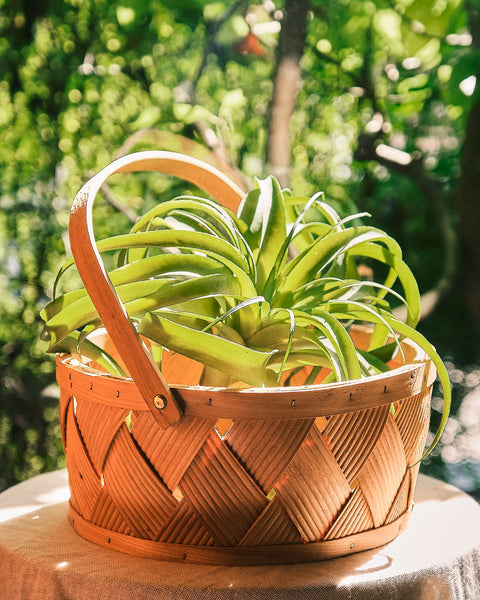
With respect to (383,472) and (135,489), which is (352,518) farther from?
Result: (135,489)

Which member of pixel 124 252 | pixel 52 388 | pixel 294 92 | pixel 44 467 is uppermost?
pixel 294 92

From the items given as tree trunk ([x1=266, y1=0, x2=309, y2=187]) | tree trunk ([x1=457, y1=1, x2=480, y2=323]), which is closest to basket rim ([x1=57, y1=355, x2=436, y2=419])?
tree trunk ([x1=266, y1=0, x2=309, y2=187])

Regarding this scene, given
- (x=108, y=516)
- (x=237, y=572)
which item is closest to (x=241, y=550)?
(x=237, y=572)

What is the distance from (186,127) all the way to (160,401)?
984 mm

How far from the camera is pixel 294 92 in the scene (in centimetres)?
126

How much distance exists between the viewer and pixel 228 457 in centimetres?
48

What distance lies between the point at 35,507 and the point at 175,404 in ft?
0.93

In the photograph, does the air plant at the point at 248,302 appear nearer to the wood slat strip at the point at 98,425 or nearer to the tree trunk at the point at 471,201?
the wood slat strip at the point at 98,425

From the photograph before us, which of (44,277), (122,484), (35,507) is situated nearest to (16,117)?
(44,277)

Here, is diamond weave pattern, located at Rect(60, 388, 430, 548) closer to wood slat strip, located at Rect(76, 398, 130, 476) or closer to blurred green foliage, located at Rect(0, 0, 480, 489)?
wood slat strip, located at Rect(76, 398, 130, 476)

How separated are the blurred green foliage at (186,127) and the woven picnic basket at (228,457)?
0.89m

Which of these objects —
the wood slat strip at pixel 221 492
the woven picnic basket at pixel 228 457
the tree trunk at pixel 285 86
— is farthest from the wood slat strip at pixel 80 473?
the tree trunk at pixel 285 86

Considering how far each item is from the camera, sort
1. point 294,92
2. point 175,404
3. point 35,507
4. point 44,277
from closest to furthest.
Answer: point 175,404
point 35,507
point 294,92
point 44,277

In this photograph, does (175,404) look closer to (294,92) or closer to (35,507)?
(35,507)
